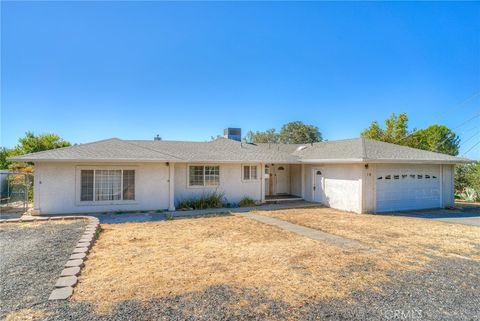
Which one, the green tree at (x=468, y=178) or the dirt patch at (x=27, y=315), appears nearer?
the dirt patch at (x=27, y=315)

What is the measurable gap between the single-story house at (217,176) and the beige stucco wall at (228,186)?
53mm

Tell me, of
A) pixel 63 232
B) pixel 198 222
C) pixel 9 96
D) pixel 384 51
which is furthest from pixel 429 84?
pixel 9 96

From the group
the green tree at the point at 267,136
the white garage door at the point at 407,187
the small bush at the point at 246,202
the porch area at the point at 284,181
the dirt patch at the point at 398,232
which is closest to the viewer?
the dirt patch at the point at 398,232

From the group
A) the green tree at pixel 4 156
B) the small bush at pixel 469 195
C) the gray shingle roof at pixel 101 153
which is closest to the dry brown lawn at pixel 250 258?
the gray shingle roof at pixel 101 153

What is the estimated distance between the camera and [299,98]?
2844 centimetres

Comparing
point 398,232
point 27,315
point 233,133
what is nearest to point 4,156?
point 233,133

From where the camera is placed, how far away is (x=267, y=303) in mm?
4551

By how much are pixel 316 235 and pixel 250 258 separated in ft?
11.3

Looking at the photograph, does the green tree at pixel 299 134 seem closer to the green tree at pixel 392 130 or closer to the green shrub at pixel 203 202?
the green tree at pixel 392 130

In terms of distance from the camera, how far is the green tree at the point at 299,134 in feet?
160

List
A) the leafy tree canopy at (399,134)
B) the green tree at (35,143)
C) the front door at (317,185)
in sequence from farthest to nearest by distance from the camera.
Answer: the leafy tree canopy at (399,134) → the green tree at (35,143) → the front door at (317,185)

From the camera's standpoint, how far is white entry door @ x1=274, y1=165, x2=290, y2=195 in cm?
2064

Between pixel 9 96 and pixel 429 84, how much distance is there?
27.8 meters

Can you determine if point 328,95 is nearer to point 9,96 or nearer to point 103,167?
point 103,167
